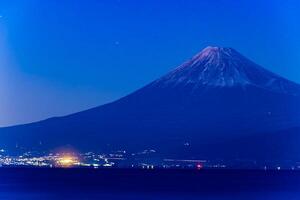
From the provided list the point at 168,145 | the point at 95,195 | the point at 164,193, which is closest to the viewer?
the point at 95,195

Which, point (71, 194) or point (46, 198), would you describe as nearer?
point (46, 198)

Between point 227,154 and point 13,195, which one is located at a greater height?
point 227,154

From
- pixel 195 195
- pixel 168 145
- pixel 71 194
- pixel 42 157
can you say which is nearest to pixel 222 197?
pixel 195 195

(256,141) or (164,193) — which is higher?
(256,141)

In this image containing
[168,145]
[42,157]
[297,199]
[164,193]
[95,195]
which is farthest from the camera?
[42,157]

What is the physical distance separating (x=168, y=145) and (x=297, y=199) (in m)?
74.1

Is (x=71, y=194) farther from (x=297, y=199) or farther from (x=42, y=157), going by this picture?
(x=42, y=157)


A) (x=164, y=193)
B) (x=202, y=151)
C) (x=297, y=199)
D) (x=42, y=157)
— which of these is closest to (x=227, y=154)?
(x=202, y=151)

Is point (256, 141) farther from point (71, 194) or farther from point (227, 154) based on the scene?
point (71, 194)

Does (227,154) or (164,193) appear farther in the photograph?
(227,154)

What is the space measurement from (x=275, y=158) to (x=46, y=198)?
8155cm

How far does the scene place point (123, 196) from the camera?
6794 cm

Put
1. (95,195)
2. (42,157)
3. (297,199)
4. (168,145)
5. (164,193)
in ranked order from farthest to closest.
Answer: (42,157)
(168,145)
(164,193)
(95,195)
(297,199)

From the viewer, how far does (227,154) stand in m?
138
